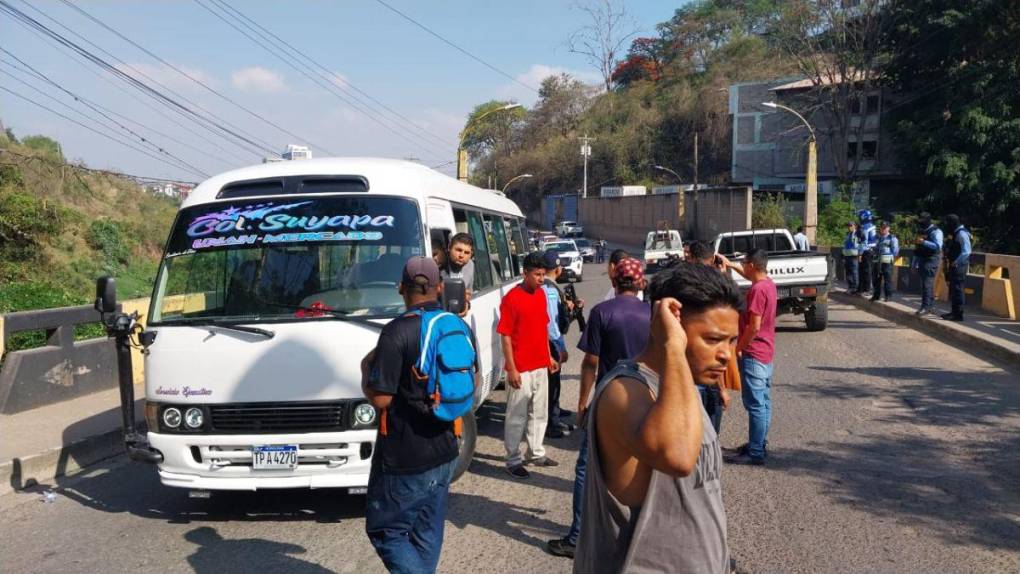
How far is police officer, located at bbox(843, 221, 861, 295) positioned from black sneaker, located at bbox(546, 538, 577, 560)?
1671 centimetres

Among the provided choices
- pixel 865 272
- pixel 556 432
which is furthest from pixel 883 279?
pixel 556 432

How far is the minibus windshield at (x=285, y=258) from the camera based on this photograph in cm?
572

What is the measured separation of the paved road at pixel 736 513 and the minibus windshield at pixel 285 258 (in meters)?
1.46

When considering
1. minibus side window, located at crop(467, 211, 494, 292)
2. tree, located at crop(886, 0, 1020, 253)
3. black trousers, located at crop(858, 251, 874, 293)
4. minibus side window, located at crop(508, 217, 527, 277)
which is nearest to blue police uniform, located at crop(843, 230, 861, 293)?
black trousers, located at crop(858, 251, 874, 293)

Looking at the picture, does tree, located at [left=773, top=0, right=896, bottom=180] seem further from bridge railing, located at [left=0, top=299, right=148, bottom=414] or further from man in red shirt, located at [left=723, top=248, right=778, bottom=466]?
bridge railing, located at [left=0, top=299, right=148, bottom=414]

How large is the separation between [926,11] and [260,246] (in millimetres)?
44250

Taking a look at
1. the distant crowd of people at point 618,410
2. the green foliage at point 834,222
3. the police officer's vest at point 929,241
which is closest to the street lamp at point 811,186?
the green foliage at point 834,222

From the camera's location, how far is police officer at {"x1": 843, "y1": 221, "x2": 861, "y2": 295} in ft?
65.0

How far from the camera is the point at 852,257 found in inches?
795

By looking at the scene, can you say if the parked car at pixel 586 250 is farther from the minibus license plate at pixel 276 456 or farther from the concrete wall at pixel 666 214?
the minibus license plate at pixel 276 456

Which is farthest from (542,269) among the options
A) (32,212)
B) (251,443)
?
(32,212)

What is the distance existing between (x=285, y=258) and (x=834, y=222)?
125 ft

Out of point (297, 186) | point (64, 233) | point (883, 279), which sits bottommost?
point (883, 279)

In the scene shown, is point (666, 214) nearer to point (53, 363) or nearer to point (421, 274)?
point (53, 363)
